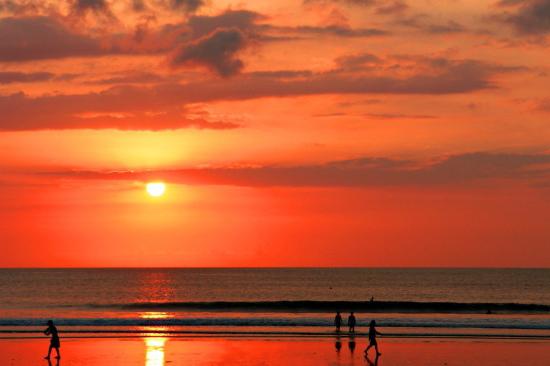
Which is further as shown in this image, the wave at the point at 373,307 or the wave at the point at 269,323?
the wave at the point at 373,307

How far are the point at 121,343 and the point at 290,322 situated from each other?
17199mm

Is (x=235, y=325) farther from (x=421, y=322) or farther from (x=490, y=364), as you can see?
(x=490, y=364)

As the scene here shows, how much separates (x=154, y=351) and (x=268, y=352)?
19.0 ft

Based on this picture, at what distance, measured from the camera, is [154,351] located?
4234 centimetres

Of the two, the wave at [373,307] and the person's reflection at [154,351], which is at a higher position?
the wave at [373,307]

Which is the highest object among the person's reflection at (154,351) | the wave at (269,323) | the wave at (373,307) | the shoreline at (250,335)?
the wave at (373,307)

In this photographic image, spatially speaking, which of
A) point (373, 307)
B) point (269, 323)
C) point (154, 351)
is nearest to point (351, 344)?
point (154, 351)

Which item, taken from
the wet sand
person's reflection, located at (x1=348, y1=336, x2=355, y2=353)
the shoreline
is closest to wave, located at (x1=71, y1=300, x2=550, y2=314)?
Result: the shoreline

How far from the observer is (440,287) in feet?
570

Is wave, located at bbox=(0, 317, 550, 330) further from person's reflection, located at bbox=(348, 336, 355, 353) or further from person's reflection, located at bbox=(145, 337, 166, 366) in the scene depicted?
person's reflection, located at bbox=(145, 337, 166, 366)

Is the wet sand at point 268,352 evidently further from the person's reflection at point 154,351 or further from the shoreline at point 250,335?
the shoreline at point 250,335

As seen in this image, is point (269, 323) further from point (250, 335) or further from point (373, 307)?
point (373, 307)

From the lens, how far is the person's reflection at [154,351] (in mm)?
38000

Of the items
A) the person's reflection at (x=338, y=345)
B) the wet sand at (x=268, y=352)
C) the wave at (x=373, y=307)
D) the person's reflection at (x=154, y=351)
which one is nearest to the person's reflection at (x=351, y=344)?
the wet sand at (x=268, y=352)
